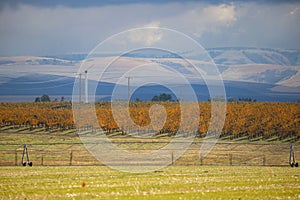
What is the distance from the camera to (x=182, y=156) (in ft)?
164

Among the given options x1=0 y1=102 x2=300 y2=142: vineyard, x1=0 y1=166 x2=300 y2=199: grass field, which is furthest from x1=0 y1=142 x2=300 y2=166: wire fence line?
x1=0 y1=166 x2=300 y2=199: grass field

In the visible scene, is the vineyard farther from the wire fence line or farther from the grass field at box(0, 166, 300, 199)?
the grass field at box(0, 166, 300, 199)

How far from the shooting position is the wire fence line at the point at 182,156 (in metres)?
44.1

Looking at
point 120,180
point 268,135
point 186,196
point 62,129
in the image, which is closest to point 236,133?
point 268,135

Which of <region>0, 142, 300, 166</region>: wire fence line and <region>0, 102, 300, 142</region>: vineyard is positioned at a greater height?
<region>0, 102, 300, 142</region>: vineyard

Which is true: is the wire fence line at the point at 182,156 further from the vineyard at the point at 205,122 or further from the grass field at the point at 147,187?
the grass field at the point at 147,187

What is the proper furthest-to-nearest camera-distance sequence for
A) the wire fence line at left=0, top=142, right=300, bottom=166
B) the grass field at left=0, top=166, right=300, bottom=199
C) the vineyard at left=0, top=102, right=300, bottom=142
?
the vineyard at left=0, top=102, right=300, bottom=142 → the wire fence line at left=0, top=142, right=300, bottom=166 → the grass field at left=0, top=166, right=300, bottom=199

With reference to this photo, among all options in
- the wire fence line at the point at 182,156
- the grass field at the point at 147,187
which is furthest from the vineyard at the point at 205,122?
the grass field at the point at 147,187

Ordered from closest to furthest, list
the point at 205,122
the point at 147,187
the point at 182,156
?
the point at 147,187, the point at 182,156, the point at 205,122

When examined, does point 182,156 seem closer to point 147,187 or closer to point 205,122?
point 147,187

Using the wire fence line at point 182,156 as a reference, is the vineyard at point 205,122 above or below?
above

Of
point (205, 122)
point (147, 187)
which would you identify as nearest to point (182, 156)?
point (147, 187)

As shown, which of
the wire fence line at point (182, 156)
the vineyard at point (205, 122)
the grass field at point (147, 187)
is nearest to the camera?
the grass field at point (147, 187)

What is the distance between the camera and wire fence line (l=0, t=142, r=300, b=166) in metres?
44.1
